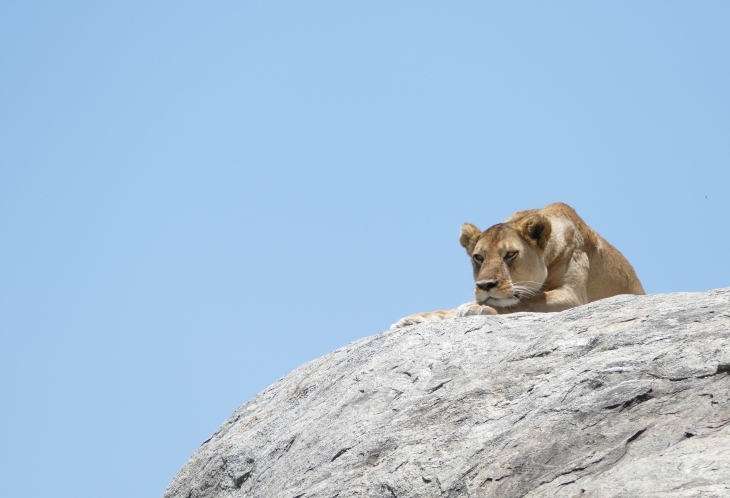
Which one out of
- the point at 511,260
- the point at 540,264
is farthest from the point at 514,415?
the point at 540,264

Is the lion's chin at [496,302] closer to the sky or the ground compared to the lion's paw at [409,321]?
closer to the ground

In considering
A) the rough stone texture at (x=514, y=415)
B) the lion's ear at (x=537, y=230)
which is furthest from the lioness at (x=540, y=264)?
the rough stone texture at (x=514, y=415)

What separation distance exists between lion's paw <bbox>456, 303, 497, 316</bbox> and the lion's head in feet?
1.43

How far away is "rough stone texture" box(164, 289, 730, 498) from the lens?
5852 mm

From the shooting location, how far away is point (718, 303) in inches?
281

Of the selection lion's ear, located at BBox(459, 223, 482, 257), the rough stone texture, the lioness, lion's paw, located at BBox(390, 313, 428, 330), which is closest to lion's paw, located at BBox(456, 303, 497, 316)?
the lioness

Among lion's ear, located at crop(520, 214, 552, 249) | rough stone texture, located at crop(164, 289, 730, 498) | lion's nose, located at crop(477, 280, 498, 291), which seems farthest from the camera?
lion's ear, located at crop(520, 214, 552, 249)

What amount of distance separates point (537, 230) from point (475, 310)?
184 cm

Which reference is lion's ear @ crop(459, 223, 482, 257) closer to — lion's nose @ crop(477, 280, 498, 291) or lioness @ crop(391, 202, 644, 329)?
lioness @ crop(391, 202, 644, 329)

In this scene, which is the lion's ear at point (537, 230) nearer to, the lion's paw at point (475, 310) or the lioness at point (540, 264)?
the lioness at point (540, 264)

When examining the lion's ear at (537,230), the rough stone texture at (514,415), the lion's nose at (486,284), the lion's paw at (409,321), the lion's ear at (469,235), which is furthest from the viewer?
the lion's ear at (469,235)

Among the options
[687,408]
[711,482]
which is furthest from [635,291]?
[711,482]

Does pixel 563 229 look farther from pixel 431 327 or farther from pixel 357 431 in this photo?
pixel 357 431

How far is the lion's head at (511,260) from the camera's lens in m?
10.5
